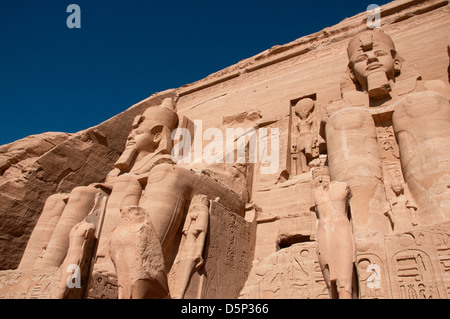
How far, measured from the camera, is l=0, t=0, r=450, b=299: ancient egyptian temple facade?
2768 mm

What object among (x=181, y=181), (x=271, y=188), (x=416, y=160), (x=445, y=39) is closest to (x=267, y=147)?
(x=271, y=188)

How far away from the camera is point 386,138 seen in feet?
13.3

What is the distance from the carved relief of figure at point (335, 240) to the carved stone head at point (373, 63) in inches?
82.7

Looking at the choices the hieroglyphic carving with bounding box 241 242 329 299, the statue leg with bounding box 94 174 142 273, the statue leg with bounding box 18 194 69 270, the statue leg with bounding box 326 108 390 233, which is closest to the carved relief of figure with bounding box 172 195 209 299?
the hieroglyphic carving with bounding box 241 242 329 299

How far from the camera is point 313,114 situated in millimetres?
6445

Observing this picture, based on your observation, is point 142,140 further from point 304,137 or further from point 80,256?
point 80,256

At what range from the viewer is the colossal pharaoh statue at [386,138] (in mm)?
3307

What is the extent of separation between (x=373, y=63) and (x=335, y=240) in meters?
2.89

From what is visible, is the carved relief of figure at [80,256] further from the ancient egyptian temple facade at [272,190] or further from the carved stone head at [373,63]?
the carved stone head at [373,63]

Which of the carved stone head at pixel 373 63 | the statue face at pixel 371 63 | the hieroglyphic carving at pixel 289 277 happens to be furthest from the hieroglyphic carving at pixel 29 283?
the statue face at pixel 371 63

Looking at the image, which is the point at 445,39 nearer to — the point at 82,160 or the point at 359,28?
the point at 359,28

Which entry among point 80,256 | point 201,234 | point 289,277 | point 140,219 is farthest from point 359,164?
point 80,256

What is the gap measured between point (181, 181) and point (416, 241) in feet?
8.28

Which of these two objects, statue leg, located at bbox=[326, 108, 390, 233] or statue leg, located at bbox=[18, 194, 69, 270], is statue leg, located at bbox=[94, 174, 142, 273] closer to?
statue leg, located at bbox=[18, 194, 69, 270]
